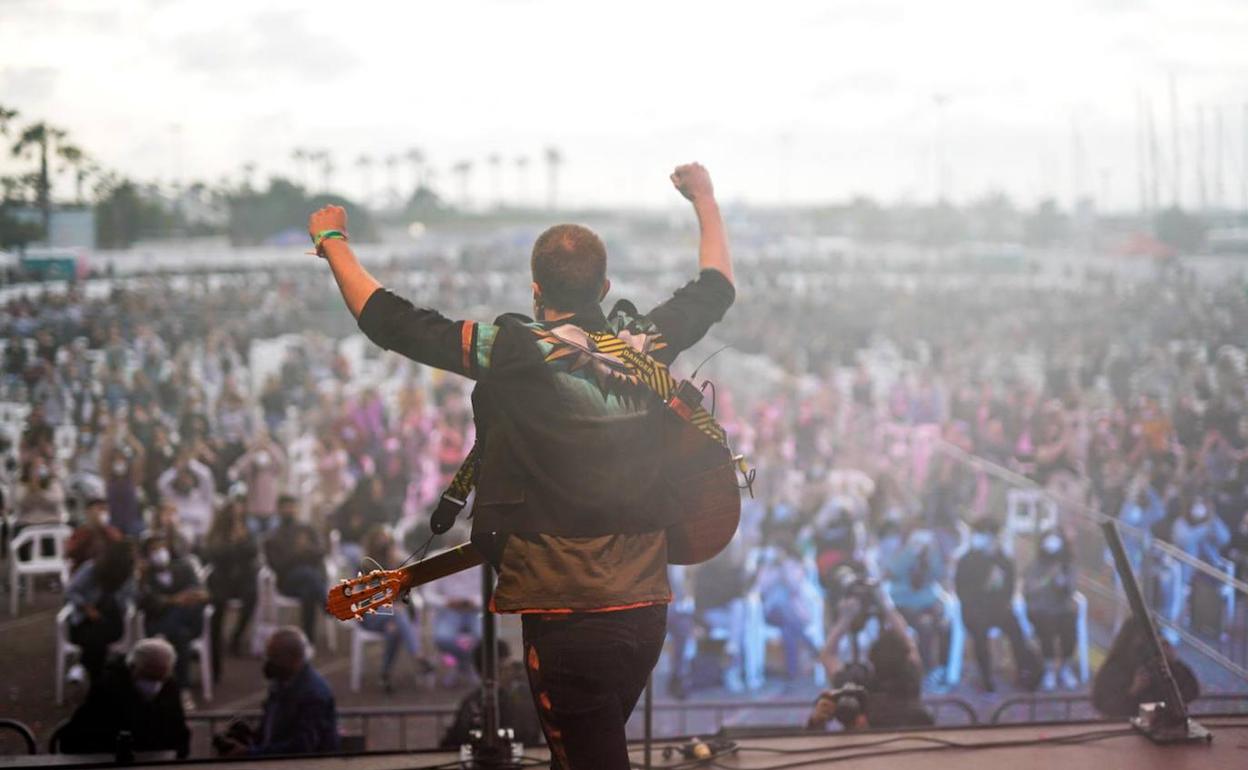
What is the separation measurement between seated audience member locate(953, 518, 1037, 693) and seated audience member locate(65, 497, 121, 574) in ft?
13.1

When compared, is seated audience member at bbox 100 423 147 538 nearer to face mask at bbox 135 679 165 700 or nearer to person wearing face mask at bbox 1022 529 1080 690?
face mask at bbox 135 679 165 700

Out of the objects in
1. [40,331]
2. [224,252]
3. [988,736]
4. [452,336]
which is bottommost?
[988,736]

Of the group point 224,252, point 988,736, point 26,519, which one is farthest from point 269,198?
point 988,736

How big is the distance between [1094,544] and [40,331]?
5711 mm

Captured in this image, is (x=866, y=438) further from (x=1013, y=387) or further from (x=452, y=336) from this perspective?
(x=452, y=336)

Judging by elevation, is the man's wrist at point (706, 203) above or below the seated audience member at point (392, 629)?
above

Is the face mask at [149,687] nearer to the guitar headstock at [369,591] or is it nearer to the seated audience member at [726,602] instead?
the guitar headstock at [369,591]

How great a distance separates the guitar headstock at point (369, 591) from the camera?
6.22 feet

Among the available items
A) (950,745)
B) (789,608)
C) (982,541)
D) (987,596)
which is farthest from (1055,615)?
(950,745)

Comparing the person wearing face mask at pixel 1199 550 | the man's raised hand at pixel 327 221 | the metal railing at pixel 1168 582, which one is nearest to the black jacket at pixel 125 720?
the man's raised hand at pixel 327 221

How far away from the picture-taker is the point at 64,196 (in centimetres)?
652

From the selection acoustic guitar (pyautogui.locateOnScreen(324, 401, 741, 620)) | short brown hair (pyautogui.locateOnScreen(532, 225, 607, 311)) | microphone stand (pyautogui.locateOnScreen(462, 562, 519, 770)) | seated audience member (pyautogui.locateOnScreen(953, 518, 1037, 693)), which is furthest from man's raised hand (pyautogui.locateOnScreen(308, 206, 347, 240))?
seated audience member (pyautogui.locateOnScreen(953, 518, 1037, 693))

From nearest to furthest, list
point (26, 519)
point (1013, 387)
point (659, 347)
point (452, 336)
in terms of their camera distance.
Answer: point (452, 336)
point (659, 347)
point (26, 519)
point (1013, 387)

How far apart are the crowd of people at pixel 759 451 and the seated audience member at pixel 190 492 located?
0.05 feet
